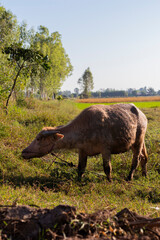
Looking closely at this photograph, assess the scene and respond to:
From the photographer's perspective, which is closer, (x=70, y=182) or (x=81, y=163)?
(x=70, y=182)

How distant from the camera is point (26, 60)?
10859 millimetres

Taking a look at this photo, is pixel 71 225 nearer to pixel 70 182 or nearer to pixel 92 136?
pixel 70 182

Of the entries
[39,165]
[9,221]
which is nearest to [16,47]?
[39,165]

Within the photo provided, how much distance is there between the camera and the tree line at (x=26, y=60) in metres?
10.4

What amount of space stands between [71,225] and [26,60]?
1011 centimetres

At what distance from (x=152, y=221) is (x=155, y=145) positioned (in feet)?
18.8

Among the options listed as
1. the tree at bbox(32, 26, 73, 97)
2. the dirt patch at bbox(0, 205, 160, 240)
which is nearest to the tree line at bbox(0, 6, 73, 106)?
the tree at bbox(32, 26, 73, 97)

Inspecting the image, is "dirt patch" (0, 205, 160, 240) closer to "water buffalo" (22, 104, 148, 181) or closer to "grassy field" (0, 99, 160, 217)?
"grassy field" (0, 99, 160, 217)

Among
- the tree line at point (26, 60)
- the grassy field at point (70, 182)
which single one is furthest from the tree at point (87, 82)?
the grassy field at point (70, 182)

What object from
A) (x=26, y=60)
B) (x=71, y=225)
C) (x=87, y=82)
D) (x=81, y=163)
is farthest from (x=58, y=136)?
(x=87, y=82)

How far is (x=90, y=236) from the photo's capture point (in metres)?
1.77

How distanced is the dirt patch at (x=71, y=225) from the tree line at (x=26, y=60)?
6349 mm

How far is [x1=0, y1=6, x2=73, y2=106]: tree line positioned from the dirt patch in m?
6.35

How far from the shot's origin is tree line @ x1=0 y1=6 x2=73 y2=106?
10.4 m
